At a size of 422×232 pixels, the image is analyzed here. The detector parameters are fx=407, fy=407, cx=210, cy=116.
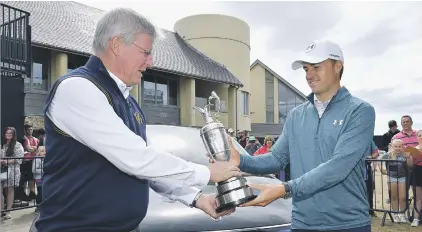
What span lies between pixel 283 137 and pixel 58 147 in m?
1.64

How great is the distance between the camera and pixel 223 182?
224 cm

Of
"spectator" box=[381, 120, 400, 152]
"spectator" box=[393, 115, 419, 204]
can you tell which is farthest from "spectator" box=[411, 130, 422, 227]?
"spectator" box=[381, 120, 400, 152]

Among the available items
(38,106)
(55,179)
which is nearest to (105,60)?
(55,179)

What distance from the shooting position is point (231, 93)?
26000 millimetres

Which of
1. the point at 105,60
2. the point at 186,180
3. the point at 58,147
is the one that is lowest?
the point at 186,180

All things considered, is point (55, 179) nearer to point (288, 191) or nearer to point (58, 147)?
point (58, 147)

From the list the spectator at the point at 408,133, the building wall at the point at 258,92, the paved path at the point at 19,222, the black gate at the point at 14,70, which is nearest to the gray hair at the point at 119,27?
the paved path at the point at 19,222

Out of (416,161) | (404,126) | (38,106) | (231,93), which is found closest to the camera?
(416,161)

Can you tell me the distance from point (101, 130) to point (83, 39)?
1808cm

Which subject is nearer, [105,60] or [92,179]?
[92,179]

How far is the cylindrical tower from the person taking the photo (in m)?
26.4

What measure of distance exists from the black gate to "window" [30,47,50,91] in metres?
6.09

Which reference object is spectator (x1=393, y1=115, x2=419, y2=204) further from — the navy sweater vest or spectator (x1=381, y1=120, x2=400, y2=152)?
the navy sweater vest

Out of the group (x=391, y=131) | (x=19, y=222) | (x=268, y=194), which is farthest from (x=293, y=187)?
(x=391, y=131)
